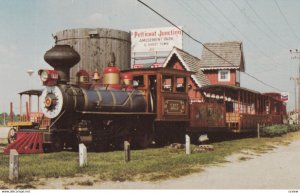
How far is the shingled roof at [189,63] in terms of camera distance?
31.3 metres

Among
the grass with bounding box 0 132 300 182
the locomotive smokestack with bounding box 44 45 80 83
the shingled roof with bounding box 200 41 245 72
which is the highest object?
the shingled roof with bounding box 200 41 245 72

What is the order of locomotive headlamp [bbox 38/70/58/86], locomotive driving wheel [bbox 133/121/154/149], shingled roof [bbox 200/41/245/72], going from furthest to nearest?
shingled roof [bbox 200/41/245/72]
locomotive driving wheel [bbox 133/121/154/149]
locomotive headlamp [bbox 38/70/58/86]

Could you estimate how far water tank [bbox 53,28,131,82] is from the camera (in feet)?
114

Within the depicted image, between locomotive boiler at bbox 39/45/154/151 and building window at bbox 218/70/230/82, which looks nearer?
locomotive boiler at bbox 39/45/154/151

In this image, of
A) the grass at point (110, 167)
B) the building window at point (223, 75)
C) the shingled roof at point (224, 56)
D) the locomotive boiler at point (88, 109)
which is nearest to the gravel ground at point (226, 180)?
the grass at point (110, 167)

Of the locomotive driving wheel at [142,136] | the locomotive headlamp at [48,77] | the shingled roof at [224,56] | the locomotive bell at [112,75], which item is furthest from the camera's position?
the shingled roof at [224,56]

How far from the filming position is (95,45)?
35312 mm

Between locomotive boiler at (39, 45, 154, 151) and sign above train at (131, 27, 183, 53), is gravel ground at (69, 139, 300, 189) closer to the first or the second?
locomotive boiler at (39, 45, 154, 151)

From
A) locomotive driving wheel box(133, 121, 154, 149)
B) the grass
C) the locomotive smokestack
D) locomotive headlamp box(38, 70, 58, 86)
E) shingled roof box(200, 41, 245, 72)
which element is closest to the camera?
the grass

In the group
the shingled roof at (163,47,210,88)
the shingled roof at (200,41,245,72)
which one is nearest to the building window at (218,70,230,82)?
the shingled roof at (200,41,245,72)

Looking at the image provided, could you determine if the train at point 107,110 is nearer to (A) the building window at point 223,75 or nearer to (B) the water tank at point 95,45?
(A) the building window at point 223,75

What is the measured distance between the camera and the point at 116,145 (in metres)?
15.9

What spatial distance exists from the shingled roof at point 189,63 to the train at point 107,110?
12008 mm

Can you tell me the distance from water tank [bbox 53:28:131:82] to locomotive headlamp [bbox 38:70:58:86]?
63.3 feet
